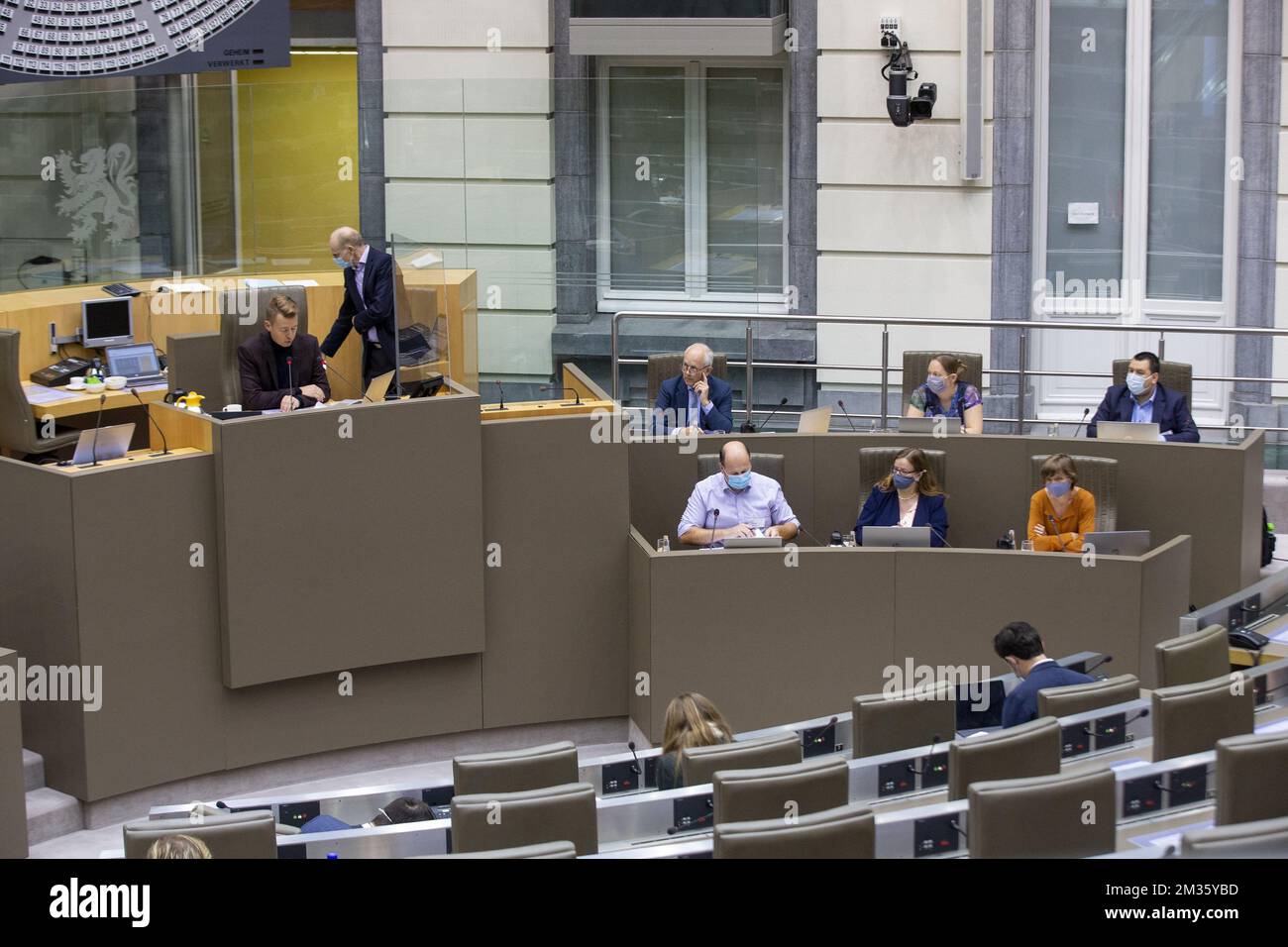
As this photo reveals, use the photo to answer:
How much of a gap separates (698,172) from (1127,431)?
4.82m

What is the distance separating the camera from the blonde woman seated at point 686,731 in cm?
753

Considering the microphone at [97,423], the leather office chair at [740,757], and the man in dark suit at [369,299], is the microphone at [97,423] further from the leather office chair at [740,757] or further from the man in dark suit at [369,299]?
the leather office chair at [740,757]

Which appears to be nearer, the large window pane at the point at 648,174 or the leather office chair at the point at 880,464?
the leather office chair at the point at 880,464

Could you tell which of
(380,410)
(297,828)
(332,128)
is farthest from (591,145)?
(297,828)

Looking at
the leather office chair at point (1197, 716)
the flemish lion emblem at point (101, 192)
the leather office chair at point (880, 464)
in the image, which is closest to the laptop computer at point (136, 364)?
the flemish lion emblem at point (101, 192)

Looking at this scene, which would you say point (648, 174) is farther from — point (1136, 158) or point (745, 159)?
point (1136, 158)

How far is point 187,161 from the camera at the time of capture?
44.1ft

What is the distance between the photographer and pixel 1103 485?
11094mm

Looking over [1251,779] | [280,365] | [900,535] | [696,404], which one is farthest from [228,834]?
A: [696,404]

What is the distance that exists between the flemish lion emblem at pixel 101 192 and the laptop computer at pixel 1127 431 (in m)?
6.91

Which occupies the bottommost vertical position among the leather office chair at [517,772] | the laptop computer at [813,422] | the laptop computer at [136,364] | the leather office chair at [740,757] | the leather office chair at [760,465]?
the leather office chair at [517,772]

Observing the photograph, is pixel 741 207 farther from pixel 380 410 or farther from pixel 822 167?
pixel 380 410

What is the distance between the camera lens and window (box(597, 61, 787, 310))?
46.8 feet

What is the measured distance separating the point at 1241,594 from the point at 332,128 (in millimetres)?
7631
